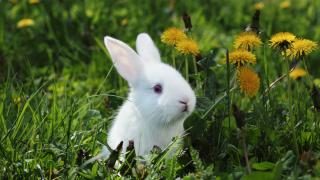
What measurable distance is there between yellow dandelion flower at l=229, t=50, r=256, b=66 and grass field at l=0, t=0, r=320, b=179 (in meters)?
0.03

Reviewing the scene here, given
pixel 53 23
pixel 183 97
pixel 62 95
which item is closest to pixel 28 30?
pixel 53 23

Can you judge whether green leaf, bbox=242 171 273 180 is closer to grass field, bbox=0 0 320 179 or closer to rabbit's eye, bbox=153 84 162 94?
grass field, bbox=0 0 320 179

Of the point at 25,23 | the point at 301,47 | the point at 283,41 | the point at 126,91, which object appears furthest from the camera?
the point at 25,23

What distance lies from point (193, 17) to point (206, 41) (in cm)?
68

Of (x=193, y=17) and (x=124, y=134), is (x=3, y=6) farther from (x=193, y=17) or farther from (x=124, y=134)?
(x=124, y=134)

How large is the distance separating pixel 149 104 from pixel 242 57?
0.50 meters

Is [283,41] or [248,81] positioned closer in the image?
[283,41]

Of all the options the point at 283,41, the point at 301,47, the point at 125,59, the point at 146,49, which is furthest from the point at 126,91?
the point at 283,41

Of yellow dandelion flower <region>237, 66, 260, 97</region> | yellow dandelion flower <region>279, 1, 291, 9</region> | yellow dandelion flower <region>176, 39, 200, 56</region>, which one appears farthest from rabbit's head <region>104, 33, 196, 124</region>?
yellow dandelion flower <region>279, 1, 291, 9</region>

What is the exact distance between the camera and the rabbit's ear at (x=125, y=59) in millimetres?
3828

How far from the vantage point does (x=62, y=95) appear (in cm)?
502

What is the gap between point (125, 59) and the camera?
3.84 meters

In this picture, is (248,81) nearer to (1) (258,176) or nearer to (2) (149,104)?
(2) (149,104)

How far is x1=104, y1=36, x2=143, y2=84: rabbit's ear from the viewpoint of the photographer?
383cm
